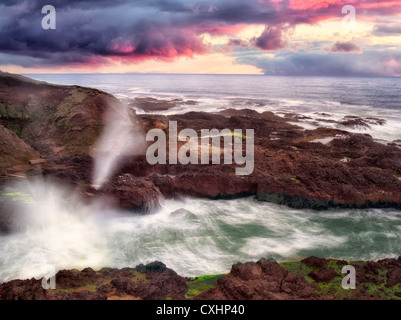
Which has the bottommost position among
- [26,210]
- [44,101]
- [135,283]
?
[135,283]

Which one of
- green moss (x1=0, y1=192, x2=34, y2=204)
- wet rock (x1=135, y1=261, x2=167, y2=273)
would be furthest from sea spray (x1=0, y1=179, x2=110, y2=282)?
wet rock (x1=135, y1=261, x2=167, y2=273)

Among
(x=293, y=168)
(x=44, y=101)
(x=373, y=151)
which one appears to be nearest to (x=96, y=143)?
(x=44, y=101)

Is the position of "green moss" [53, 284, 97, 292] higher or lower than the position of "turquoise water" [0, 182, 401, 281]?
lower

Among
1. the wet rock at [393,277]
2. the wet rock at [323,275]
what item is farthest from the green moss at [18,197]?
the wet rock at [393,277]

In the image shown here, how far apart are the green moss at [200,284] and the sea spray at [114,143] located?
6.46m

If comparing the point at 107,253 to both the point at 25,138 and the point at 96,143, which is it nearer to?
the point at 96,143

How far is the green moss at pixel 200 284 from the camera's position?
7602 millimetres

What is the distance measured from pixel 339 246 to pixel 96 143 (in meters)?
12.7

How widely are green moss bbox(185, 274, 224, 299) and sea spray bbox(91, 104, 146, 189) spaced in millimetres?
6460

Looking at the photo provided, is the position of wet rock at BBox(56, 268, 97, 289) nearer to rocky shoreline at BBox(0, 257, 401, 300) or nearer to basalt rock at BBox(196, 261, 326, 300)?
rocky shoreline at BBox(0, 257, 401, 300)

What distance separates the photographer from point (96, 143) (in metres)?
16.9

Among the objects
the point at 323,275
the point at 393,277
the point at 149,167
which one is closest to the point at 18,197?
the point at 149,167

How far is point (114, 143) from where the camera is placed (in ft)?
54.9

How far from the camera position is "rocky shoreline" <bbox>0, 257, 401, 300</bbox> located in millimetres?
6790
